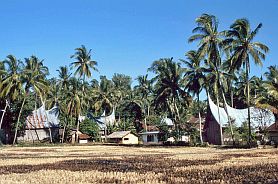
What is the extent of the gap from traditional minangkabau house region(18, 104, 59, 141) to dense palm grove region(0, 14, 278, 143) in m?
3.44

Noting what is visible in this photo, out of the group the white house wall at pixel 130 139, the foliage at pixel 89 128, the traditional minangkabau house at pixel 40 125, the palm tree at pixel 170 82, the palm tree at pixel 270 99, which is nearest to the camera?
the palm tree at pixel 270 99

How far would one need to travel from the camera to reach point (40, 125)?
2955 inches

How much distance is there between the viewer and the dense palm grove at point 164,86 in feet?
139

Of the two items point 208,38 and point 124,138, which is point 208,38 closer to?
point 208,38

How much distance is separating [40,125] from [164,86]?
29804 millimetres

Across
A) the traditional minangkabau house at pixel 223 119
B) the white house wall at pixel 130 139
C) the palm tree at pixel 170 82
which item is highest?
the palm tree at pixel 170 82

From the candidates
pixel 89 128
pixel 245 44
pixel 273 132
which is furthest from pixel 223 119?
pixel 89 128

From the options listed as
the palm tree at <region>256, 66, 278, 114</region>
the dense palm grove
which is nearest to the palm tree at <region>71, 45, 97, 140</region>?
the dense palm grove

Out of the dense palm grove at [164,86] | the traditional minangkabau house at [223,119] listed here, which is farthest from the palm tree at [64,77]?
the traditional minangkabau house at [223,119]

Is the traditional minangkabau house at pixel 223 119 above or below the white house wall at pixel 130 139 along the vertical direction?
above

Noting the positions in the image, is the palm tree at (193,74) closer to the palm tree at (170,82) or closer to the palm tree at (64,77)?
the palm tree at (170,82)

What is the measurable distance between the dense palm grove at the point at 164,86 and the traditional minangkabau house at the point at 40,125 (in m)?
3.44

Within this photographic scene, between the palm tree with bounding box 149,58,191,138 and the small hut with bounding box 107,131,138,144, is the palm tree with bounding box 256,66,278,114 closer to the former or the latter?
the palm tree with bounding box 149,58,191,138

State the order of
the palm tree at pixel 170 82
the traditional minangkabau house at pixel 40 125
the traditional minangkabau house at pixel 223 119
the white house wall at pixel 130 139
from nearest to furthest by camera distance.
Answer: the traditional minangkabau house at pixel 223 119, the palm tree at pixel 170 82, the white house wall at pixel 130 139, the traditional minangkabau house at pixel 40 125
